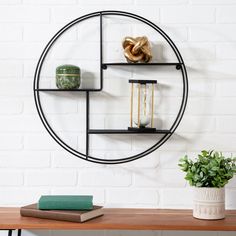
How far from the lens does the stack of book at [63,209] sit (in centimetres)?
192

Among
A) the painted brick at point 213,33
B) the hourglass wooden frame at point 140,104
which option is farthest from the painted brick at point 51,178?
the painted brick at point 213,33

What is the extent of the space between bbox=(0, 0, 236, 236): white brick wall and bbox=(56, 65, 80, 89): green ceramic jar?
112mm

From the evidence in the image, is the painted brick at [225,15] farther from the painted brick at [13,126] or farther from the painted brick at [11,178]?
the painted brick at [11,178]

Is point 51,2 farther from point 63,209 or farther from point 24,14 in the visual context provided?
point 63,209

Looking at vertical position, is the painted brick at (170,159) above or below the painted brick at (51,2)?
below

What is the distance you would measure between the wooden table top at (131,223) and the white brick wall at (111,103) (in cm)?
16

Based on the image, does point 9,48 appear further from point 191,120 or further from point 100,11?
point 191,120

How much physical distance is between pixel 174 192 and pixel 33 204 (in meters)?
0.59

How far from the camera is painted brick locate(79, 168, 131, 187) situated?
2215 millimetres

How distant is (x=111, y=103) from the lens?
7.28 feet

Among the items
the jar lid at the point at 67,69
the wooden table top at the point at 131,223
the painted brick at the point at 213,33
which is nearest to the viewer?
the wooden table top at the point at 131,223

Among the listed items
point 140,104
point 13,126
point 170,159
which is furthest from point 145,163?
point 13,126

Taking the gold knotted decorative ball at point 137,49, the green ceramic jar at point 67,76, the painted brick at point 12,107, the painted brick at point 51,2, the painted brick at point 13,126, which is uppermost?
the painted brick at point 51,2

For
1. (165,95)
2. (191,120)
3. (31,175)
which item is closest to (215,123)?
(191,120)
